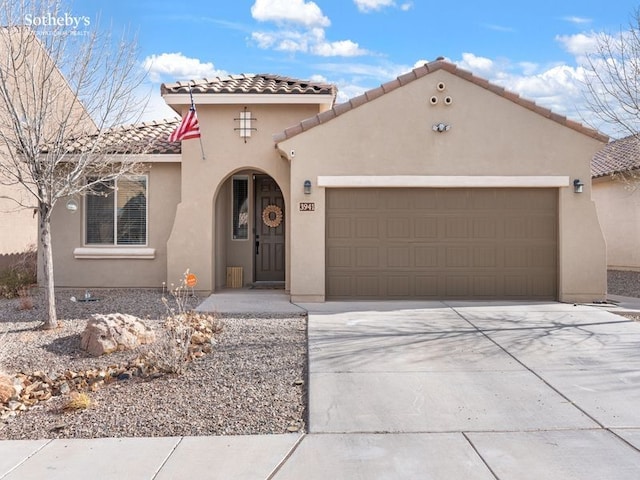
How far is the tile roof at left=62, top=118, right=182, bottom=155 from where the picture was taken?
10844mm

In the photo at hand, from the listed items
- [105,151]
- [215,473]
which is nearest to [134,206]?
[105,151]

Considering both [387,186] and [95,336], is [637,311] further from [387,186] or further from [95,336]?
[95,336]

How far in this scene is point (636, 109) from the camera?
412 inches


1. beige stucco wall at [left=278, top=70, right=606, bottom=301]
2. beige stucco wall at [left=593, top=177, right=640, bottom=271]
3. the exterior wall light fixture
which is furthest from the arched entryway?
beige stucco wall at [left=593, top=177, right=640, bottom=271]

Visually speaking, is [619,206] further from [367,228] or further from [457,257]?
[367,228]

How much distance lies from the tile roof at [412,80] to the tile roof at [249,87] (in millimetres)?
1346

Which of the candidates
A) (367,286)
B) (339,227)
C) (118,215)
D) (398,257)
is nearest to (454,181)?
(398,257)

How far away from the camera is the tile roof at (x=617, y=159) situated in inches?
664

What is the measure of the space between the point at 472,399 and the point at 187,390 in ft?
9.91

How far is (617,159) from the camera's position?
19.2 m

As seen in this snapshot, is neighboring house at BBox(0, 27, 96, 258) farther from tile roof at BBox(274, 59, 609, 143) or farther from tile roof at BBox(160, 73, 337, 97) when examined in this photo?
tile roof at BBox(274, 59, 609, 143)

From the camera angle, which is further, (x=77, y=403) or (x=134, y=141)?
(x=134, y=141)

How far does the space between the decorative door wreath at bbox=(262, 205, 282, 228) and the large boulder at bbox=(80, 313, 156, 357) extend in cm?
698

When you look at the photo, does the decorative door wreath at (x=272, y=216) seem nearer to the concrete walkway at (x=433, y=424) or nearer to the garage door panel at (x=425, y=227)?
the garage door panel at (x=425, y=227)
